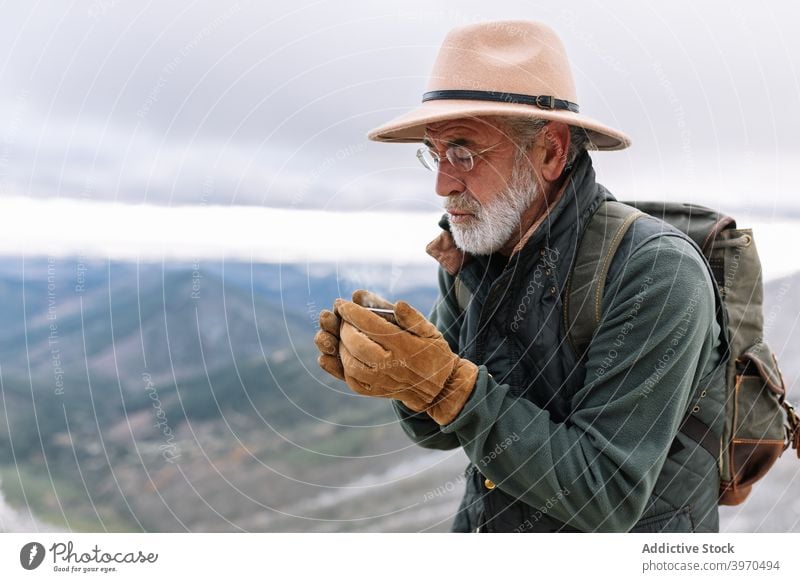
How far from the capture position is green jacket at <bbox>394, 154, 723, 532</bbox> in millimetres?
1877

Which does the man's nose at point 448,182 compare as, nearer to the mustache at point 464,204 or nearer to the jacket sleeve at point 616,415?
the mustache at point 464,204

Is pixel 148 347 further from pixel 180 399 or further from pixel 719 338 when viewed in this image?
pixel 719 338

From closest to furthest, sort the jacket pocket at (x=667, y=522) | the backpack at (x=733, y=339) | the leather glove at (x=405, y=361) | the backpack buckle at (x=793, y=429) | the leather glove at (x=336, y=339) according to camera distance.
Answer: the leather glove at (x=405, y=361)
the leather glove at (x=336, y=339)
the backpack at (x=733, y=339)
the jacket pocket at (x=667, y=522)
the backpack buckle at (x=793, y=429)

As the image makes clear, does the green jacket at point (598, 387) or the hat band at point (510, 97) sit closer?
the green jacket at point (598, 387)

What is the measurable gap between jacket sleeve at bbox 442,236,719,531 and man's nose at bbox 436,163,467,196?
0.60 m

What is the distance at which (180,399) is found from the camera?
2734 millimetres

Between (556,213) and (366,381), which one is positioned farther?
(556,213)

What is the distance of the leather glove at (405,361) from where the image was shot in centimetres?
Answer: 179

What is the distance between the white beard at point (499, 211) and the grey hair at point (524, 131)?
2.1 inches
